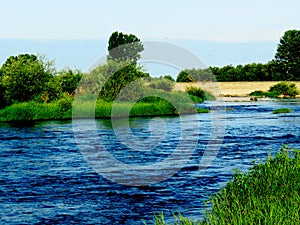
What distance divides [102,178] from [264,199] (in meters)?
10.5

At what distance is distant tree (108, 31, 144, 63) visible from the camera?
77356mm

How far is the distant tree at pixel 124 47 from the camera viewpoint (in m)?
77.4

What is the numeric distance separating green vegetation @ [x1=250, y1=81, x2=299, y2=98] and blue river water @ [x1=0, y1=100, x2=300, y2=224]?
59.4 metres

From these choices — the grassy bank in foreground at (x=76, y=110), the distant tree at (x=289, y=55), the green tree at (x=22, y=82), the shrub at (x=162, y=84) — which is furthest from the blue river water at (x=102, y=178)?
the distant tree at (x=289, y=55)

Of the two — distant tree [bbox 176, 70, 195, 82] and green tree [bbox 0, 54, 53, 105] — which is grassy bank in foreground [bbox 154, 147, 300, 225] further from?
distant tree [bbox 176, 70, 195, 82]

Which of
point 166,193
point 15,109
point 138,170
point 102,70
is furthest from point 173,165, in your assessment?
point 102,70

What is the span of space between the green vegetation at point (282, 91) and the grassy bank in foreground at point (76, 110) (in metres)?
47.9

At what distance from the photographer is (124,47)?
8050cm

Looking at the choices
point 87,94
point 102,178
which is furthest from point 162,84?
point 102,178

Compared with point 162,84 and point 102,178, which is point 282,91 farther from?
point 102,178

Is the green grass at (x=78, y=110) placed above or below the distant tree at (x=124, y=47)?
below

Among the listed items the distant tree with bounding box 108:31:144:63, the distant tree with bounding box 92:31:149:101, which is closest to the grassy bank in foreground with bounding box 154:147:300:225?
the distant tree with bounding box 92:31:149:101

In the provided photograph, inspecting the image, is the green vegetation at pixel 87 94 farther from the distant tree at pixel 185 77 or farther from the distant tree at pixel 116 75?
the distant tree at pixel 185 77

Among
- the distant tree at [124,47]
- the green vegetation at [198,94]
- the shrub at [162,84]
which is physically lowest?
the green vegetation at [198,94]
